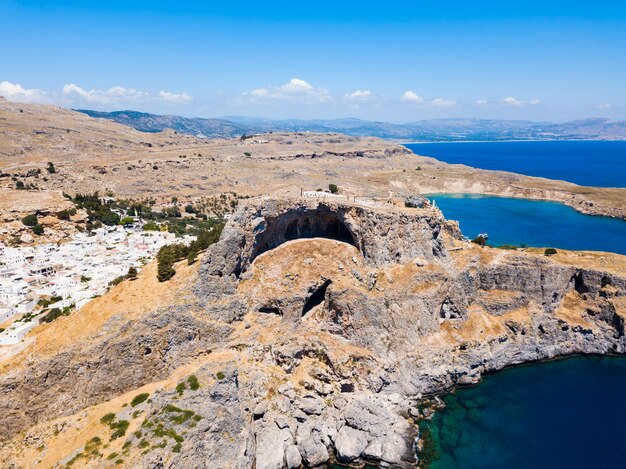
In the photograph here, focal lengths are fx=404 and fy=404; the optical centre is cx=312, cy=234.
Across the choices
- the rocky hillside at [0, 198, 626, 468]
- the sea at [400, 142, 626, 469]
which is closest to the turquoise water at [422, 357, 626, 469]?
the sea at [400, 142, 626, 469]

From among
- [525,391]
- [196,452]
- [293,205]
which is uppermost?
[293,205]

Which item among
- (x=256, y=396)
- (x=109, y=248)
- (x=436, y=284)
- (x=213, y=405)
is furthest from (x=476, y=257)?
(x=109, y=248)

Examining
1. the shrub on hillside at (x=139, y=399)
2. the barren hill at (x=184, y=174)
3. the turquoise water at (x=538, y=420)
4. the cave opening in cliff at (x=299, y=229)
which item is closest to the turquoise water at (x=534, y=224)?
the barren hill at (x=184, y=174)

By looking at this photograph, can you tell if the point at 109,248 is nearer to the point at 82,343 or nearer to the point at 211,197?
the point at 82,343

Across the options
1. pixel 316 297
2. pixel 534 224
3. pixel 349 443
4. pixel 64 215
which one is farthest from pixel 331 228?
pixel 534 224

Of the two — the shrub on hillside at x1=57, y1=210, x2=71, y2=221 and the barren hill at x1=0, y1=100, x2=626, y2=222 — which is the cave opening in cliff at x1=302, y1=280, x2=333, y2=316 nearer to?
the shrub on hillside at x1=57, y1=210, x2=71, y2=221

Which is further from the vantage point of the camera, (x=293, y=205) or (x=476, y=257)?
(x=476, y=257)

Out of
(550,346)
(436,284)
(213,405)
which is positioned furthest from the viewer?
(550,346)
